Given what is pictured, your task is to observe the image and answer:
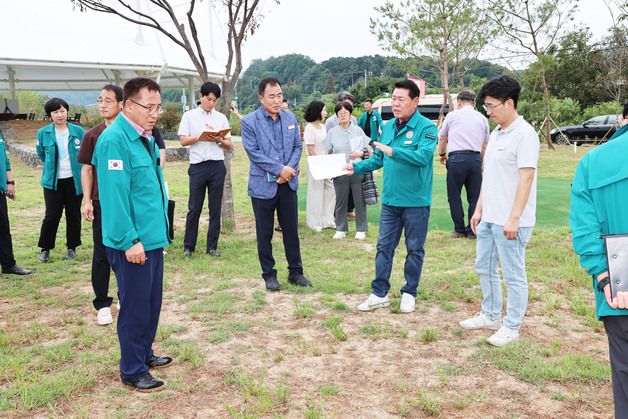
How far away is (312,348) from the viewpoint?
3.76 metres

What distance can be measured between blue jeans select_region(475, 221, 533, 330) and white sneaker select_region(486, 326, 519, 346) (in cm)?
3

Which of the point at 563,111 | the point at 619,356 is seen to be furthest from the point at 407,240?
the point at 563,111

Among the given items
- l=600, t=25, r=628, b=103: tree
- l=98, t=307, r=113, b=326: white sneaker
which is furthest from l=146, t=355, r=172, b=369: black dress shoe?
l=600, t=25, r=628, b=103: tree

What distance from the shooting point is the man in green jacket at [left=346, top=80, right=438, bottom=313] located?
166 inches

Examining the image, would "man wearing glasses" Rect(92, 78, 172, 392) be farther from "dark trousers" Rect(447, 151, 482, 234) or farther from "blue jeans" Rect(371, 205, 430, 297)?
"dark trousers" Rect(447, 151, 482, 234)

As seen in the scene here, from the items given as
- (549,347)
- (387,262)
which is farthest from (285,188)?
(549,347)

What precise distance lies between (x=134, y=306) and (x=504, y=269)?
242cm

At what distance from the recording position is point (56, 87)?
35.3m

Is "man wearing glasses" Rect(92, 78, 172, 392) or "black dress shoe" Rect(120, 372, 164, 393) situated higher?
"man wearing glasses" Rect(92, 78, 172, 392)

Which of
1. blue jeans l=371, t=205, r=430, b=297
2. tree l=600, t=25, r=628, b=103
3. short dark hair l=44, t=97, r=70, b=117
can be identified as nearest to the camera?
blue jeans l=371, t=205, r=430, b=297

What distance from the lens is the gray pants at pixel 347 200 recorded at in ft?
23.4

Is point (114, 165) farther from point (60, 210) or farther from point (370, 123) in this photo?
point (370, 123)

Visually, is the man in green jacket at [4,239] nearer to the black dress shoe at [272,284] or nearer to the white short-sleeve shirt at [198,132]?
the white short-sleeve shirt at [198,132]

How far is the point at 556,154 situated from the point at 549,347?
641 inches
